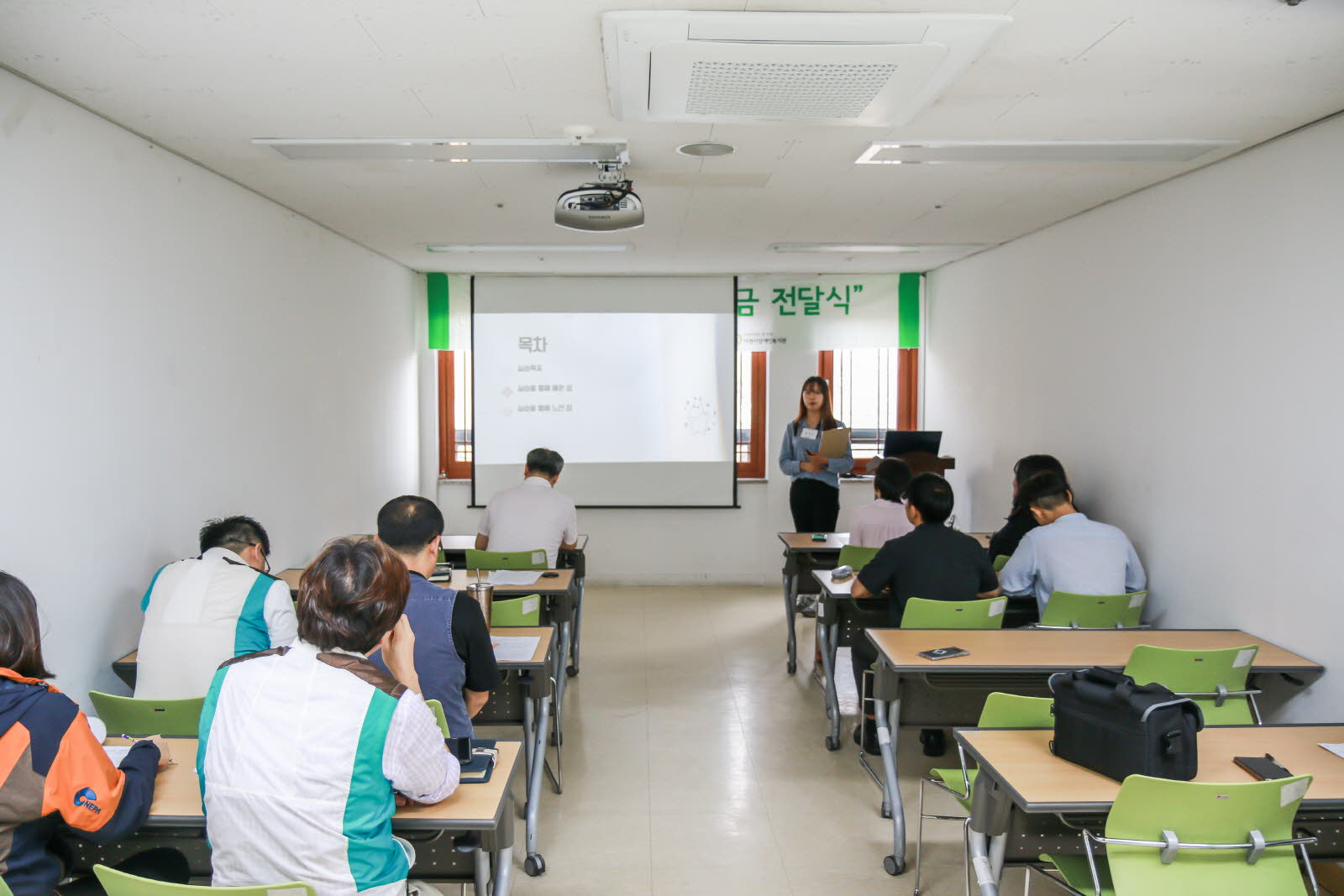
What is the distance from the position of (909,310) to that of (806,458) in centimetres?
194

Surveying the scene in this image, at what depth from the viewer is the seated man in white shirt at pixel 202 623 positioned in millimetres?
3029

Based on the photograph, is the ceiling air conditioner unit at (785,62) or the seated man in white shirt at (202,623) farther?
the seated man in white shirt at (202,623)

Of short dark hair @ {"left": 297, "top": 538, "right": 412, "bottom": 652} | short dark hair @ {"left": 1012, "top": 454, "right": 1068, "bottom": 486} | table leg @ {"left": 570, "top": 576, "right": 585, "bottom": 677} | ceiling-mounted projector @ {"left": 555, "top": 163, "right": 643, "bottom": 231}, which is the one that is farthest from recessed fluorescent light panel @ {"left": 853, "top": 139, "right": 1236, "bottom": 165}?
table leg @ {"left": 570, "top": 576, "right": 585, "bottom": 677}

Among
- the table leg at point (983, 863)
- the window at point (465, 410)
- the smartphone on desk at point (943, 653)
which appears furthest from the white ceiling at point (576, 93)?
the window at point (465, 410)

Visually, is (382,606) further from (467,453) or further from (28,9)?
(467,453)

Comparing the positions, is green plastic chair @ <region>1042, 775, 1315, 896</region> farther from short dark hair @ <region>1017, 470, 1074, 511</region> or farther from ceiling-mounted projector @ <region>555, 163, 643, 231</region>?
ceiling-mounted projector @ <region>555, 163, 643, 231</region>

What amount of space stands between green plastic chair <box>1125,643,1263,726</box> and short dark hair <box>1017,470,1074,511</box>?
4.09ft

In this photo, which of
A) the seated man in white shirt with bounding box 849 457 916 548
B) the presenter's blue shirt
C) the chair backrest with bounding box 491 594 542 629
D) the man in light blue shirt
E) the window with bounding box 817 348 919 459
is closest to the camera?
the chair backrest with bounding box 491 594 542 629

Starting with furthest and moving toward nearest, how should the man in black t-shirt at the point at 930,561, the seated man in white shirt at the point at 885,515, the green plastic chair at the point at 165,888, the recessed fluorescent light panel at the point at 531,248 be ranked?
the recessed fluorescent light panel at the point at 531,248
the seated man in white shirt at the point at 885,515
the man in black t-shirt at the point at 930,561
the green plastic chair at the point at 165,888

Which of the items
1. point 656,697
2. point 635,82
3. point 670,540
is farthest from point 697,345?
point 635,82

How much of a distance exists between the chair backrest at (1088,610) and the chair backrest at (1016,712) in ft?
4.80

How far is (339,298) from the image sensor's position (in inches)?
238

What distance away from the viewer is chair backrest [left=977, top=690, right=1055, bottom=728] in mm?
2678

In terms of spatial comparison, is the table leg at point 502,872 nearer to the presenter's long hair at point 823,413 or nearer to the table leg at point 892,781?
the table leg at point 892,781
